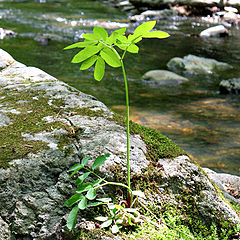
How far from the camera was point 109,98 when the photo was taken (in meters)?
7.48

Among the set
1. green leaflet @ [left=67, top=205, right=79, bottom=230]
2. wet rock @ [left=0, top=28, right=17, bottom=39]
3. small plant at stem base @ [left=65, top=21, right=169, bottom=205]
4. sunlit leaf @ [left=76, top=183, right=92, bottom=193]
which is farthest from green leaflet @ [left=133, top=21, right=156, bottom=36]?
wet rock @ [left=0, top=28, right=17, bottom=39]

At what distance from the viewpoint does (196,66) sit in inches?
387

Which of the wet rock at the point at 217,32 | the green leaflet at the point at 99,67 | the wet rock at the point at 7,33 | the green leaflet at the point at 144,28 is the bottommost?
the wet rock at the point at 217,32

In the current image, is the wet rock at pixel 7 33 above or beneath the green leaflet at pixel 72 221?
beneath

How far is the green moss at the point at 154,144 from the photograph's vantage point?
208cm

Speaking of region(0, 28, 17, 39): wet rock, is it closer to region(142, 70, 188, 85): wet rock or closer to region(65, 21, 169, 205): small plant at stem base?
region(142, 70, 188, 85): wet rock

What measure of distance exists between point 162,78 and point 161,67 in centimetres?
120

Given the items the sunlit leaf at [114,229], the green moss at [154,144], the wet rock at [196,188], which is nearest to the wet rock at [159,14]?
the green moss at [154,144]

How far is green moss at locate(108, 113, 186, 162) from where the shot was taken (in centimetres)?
208

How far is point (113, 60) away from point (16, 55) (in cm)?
894

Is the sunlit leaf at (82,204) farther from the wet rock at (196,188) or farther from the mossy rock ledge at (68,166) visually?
the wet rock at (196,188)

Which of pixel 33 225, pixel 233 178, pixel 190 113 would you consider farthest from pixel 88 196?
pixel 190 113

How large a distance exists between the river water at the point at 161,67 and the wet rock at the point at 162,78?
28 centimetres

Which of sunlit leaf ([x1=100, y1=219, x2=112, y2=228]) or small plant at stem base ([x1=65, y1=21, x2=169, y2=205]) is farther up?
small plant at stem base ([x1=65, y1=21, x2=169, y2=205])
